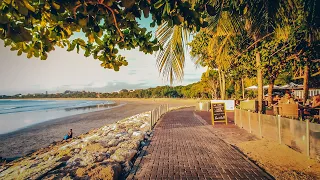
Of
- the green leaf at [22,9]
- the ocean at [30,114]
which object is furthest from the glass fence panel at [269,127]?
the ocean at [30,114]

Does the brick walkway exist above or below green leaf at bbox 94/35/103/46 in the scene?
below

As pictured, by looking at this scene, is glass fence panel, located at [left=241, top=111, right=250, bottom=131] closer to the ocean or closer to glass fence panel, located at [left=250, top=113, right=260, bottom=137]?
glass fence panel, located at [left=250, top=113, right=260, bottom=137]

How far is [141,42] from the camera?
2.40 metres

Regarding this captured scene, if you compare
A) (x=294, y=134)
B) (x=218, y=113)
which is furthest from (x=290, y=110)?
(x=294, y=134)

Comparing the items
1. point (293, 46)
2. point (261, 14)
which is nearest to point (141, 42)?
point (261, 14)

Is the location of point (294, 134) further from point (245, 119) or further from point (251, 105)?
point (251, 105)

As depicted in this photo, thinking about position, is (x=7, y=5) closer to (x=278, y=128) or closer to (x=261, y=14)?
(x=261, y=14)

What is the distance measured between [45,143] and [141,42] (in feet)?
46.2

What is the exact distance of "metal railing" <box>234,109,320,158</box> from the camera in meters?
5.53

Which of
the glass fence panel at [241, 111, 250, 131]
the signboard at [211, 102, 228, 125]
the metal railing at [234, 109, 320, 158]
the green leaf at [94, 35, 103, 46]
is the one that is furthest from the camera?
the signboard at [211, 102, 228, 125]

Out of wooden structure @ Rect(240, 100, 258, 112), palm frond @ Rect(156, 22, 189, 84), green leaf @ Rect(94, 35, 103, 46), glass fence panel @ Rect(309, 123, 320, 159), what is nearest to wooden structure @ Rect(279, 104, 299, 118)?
wooden structure @ Rect(240, 100, 258, 112)

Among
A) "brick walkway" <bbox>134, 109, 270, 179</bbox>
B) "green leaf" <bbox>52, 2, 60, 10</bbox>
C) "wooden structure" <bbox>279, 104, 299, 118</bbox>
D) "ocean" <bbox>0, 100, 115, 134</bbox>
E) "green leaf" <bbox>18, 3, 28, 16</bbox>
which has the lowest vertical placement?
"ocean" <bbox>0, 100, 115, 134</bbox>

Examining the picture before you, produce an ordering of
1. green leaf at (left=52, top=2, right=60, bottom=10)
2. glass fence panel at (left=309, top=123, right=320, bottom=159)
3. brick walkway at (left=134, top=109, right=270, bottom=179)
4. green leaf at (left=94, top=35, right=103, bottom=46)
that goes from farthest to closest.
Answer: glass fence panel at (left=309, top=123, right=320, bottom=159) < brick walkway at (left=134, top=109, right=270, bottom=179) < green leaf at (left=94, top=35, right=103, bottom=46) < green leaf at (left=52, top=2, right=60, bottom=10)

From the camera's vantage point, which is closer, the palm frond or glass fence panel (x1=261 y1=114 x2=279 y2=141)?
the palm frond
